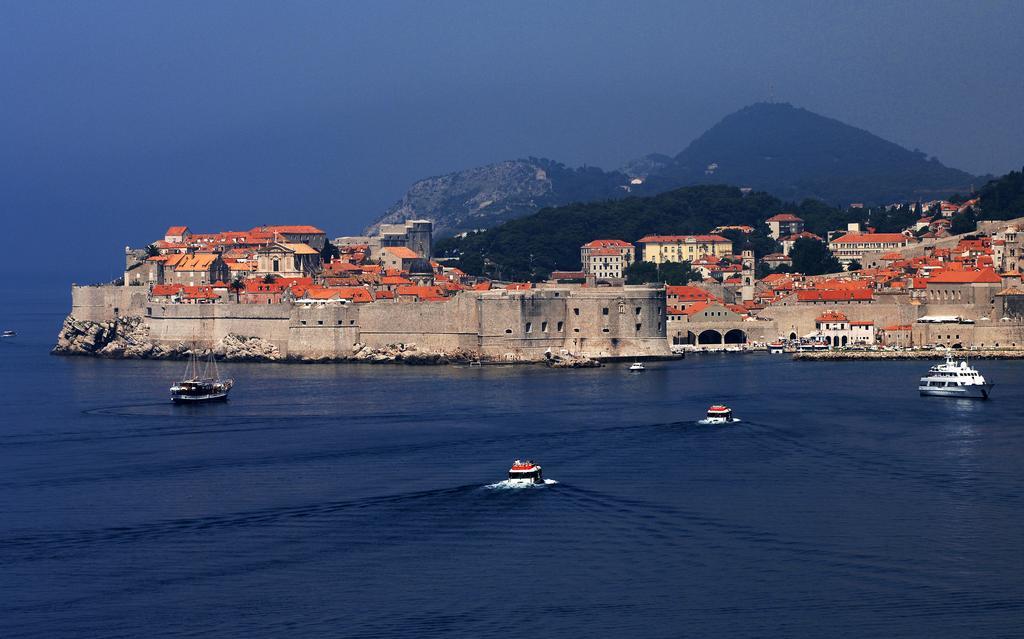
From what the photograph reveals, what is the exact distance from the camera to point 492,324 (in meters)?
40.0

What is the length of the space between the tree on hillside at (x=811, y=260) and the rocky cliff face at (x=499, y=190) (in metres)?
75.9

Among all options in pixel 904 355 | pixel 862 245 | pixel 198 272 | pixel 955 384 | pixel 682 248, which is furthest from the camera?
pixel 682 248

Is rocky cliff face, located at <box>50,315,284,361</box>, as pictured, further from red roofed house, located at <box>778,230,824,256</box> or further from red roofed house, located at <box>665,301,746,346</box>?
red roofed house, located at <box>778,230,824,256</box>

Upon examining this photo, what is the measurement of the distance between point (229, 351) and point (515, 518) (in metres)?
24.2

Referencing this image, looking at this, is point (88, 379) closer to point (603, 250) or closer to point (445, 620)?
point (445, 620)

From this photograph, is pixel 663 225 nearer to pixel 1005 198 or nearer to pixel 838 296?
pixel 1005 198

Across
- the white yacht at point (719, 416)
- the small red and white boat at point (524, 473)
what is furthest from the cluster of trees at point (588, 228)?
the small red and white boat at point (524, 473)

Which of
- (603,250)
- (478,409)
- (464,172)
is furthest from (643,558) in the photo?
(464,172)

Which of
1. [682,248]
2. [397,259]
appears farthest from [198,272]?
[682,248]

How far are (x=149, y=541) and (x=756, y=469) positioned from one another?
26.8 feet

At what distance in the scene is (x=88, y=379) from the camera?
37969 mm

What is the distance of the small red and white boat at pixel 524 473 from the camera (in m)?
21.7

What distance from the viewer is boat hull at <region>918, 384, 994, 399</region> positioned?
104ft

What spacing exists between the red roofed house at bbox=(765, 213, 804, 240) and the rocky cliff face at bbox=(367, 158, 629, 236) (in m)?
61.8
